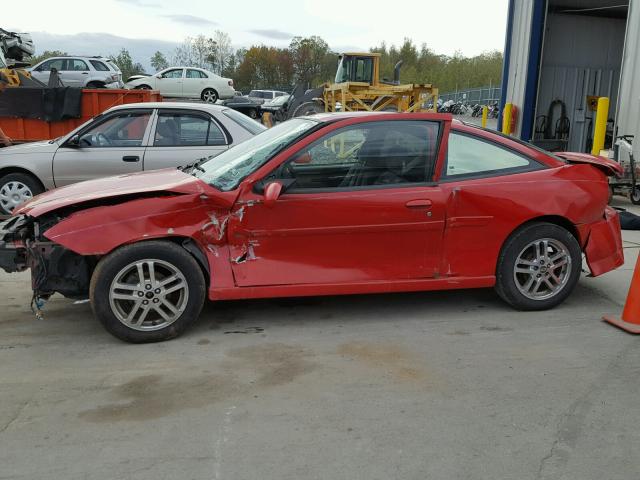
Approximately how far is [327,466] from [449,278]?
219 centimetres

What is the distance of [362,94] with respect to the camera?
19.3 m

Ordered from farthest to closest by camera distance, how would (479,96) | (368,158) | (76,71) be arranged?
(479,96) → (76,71) → (368,158)

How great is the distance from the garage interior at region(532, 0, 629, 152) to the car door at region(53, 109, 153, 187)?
10.2 m

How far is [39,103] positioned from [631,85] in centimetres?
1040

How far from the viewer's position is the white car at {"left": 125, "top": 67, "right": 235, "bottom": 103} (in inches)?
1047

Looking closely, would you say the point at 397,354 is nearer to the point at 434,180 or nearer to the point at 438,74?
the point at 434,180

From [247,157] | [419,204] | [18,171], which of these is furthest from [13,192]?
[419,204]

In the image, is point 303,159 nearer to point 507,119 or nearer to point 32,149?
point 32,149

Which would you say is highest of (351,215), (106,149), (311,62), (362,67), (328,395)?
(311,62)

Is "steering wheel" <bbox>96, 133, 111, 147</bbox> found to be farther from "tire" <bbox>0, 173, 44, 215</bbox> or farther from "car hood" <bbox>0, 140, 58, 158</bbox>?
"tire" <bbox>0, 173, 44, 215</bbox>

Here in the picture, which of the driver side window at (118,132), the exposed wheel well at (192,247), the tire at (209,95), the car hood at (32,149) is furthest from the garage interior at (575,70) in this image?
the tire at (209,95)

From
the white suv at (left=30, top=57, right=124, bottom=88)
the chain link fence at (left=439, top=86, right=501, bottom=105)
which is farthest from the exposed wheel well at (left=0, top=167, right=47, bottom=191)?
the chain link fence at (left=439, top=86, right=501, bottom=105)

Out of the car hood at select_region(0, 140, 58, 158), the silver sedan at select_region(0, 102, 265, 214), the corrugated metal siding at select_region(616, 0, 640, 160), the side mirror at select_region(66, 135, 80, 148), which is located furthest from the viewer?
the corrugated metal siding at select_region(616, 0, 640, 160)

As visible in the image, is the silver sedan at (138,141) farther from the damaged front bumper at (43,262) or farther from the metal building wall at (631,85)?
the metal building wall at (631,85)
